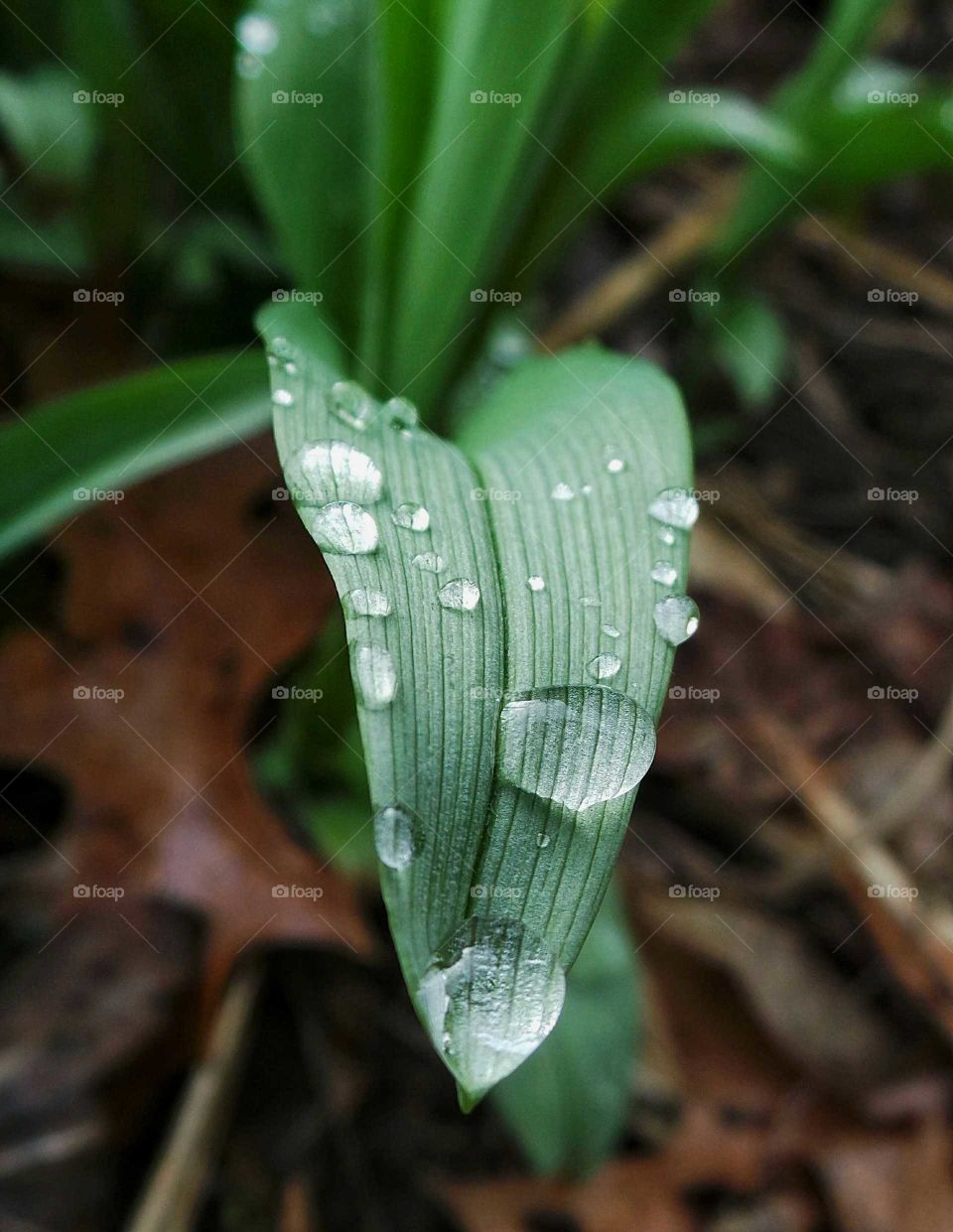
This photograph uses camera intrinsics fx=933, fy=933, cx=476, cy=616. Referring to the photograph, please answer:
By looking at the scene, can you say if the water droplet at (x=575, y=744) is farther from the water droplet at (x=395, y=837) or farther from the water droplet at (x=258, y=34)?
the water droplet at (x=258, y=34)

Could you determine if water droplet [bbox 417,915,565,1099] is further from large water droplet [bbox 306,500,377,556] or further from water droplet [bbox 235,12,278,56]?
water droplet [bbox 235,12,278,56]

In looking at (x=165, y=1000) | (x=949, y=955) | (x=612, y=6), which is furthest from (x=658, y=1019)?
(x=612, y=6)

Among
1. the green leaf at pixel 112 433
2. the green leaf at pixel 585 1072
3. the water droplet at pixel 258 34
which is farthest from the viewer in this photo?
the green leaf at pixel 585 1072

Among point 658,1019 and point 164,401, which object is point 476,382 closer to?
point 164,401

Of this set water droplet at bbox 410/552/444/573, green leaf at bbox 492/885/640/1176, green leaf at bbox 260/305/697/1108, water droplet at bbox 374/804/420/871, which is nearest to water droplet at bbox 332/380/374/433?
green leaf at bbox 260/305/697/1108

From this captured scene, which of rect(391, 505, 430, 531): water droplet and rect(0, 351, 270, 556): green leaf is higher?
rect(391, 505, 430, 531): water droplet

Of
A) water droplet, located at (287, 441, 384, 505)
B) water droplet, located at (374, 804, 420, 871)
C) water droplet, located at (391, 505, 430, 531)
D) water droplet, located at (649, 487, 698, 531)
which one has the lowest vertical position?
water droplet, located at (374, 804, 420, 871)

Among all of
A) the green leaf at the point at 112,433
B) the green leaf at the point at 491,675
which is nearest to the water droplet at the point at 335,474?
the green leaf at the point at 491,675
